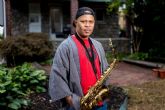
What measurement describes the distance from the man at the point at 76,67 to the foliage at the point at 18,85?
111 inches

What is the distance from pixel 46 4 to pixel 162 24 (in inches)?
330

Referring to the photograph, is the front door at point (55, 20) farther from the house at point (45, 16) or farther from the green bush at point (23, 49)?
the green bush at point (23, 49)

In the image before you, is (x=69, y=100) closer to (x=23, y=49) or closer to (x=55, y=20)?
(x=23, y=49)

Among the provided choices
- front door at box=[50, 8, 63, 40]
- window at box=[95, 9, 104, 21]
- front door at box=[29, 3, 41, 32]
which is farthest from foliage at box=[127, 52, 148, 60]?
window at box=[95, 9, 104, 21]

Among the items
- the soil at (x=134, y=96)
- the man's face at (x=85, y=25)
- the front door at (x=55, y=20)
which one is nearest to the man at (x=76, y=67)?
the man's face at (x=85, y=25)

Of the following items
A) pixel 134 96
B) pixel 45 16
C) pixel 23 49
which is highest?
pixel 45 16

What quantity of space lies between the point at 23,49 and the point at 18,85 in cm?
770

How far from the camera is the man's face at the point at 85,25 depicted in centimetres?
389

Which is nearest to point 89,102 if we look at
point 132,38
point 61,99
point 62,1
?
point 61,99

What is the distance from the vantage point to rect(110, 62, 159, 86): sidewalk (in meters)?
11.9

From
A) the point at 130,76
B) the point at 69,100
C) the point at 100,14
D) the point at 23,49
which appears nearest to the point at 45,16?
the point at 100,14

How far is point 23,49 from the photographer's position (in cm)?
1515

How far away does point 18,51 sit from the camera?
15219 millimetres

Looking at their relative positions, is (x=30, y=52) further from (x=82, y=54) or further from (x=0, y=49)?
(x=82, y=54)
